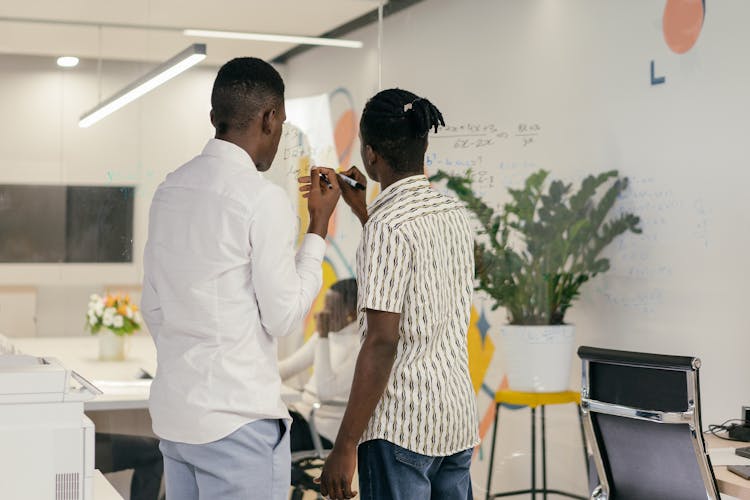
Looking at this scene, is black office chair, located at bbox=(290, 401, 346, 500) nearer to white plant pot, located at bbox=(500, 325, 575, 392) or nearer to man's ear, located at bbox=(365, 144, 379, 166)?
white plant pot, located at bbox=(500, 325, 575, 392)

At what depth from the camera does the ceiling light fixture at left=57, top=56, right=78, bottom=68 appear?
11.5 feet

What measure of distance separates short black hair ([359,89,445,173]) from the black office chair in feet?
6.08

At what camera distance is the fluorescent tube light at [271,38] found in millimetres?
3690

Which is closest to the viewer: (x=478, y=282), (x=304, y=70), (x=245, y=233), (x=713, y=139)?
(x=245, y=233)

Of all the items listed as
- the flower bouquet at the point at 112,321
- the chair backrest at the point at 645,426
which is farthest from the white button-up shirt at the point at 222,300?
the flower bouquet at the point at 112,321

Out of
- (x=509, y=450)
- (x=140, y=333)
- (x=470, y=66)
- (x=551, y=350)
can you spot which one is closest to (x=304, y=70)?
(x=470, y=66)

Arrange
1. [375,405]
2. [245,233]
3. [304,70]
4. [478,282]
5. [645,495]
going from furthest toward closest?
[478,282], [304,70], [645,495], [375,405], [245,233]

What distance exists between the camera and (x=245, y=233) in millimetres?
1784

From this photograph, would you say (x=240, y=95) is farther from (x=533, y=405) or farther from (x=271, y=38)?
(x=533, y=405)

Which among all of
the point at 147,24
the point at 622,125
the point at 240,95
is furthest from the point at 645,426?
the point at 147,24

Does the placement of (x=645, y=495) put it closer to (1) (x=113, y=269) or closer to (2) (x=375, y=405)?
(2) (x=375, y=405)

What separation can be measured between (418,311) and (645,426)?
3.06ft

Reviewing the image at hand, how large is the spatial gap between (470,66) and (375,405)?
2.59m

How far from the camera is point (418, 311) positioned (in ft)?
6.52
